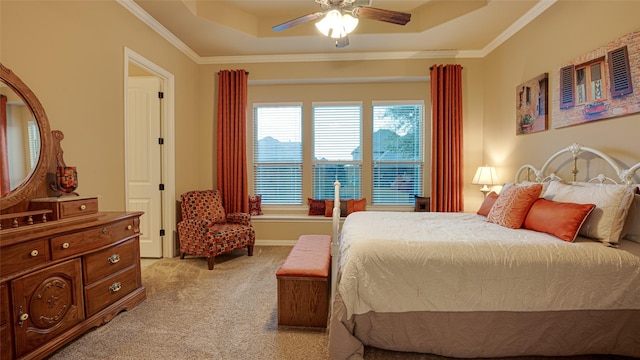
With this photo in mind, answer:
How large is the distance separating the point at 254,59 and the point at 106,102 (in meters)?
2.22

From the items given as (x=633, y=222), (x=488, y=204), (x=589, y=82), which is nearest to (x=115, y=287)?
(x=488, y=204)

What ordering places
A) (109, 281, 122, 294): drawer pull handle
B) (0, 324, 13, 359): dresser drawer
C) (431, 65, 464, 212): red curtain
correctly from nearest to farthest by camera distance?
(0, 324, 13, 359): dresser drawer < (109, 281, 122, 294): drawer pull handle < (431, 65, 464, 212): red curtain

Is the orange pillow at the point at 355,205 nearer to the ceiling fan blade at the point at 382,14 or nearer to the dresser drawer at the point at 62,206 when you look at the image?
the ceiling fan blade at the point at 382,14

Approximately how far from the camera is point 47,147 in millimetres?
2006

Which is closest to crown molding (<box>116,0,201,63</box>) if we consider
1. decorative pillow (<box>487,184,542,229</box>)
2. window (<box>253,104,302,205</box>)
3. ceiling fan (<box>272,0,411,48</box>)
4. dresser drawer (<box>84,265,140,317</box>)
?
window (<box>253,104,302,205</box>)

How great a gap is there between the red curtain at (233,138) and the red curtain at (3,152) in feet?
8.05

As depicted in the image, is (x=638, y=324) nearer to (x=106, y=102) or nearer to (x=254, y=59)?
(x=106, y=102)

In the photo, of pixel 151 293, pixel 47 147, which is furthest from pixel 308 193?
pixel 47 147

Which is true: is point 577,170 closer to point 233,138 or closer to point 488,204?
point 488,204

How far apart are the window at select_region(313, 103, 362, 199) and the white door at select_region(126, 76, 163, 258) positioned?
2.30m

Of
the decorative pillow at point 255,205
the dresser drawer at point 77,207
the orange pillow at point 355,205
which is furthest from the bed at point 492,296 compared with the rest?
the decorative pillow at point 255,205

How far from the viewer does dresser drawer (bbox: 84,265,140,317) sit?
6.39 ft

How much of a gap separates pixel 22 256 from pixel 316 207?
3.31m

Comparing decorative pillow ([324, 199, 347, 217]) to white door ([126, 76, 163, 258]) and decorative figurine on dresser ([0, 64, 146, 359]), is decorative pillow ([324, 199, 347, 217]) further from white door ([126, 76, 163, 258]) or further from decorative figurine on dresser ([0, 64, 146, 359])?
decorative figurine on dresser ([0, 64, 146, 359])
